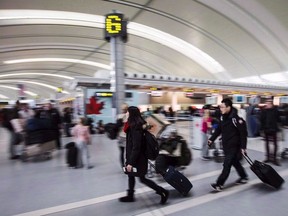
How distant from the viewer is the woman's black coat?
122 inches

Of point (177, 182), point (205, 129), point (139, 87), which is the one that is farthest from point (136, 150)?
point (139, 87)

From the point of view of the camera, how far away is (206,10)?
21.7 metres

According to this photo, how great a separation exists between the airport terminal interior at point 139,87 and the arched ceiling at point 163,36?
0.13m

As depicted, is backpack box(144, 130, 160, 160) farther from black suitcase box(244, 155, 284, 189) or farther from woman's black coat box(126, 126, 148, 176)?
black suitcase box(244, 155, 284, 189)

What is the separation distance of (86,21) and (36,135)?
19199mm

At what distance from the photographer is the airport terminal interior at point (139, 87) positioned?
3.71m

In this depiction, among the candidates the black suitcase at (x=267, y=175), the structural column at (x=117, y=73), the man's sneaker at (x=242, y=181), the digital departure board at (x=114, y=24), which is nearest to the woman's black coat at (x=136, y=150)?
the black suitcase at (x=267, y=175)

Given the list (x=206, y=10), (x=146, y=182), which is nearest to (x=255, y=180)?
(x=146, y=182)

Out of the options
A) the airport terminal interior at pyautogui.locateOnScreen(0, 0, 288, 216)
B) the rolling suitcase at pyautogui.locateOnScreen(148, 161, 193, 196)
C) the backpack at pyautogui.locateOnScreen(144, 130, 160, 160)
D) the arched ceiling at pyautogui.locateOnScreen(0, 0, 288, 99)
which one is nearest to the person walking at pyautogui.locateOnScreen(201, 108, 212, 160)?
the airport terminal interior at pyautogui.locateOnScreen(0, 0, 288, 216)

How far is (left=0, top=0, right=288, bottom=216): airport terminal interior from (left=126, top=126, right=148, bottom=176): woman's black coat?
0.65 meters

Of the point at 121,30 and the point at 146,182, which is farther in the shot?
the point at 121,30

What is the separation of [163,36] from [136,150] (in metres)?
27.6

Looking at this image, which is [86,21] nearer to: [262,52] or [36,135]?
[36,135]

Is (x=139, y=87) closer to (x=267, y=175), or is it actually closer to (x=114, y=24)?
(x=114, y=24)
